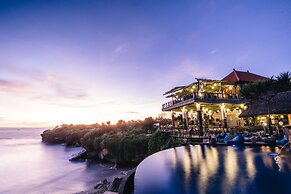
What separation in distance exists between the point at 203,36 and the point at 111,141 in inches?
772

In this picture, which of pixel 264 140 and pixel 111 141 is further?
pixel 111 141

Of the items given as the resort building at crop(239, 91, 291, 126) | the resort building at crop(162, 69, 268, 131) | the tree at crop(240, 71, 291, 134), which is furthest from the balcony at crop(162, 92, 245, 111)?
the resort building at crop(239, 91, 291, 126)

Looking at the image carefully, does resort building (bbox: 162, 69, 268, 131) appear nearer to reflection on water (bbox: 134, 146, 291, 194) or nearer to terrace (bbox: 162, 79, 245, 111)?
terrace (bbox: 162, 79, 245, 111)

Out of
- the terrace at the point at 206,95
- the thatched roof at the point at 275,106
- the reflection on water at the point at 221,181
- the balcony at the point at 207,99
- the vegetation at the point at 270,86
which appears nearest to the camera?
the reflection on water at the point at 221,181

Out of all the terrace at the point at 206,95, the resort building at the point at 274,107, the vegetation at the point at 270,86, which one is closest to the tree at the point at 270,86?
the vegetation at the point at 270,86

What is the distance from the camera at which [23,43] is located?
62.5 ft

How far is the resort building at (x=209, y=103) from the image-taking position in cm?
2272

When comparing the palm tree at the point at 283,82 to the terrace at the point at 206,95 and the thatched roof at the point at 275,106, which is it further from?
the thatched roof at the point at 275,106

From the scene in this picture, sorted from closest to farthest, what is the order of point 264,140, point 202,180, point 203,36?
point 202,180, point 264,140, point 203,36

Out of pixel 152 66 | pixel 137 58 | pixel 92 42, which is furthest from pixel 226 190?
pixel 152 66

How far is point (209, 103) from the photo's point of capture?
22984mm

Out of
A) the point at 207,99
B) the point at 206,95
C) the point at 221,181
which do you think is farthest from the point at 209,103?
the point at 221,181

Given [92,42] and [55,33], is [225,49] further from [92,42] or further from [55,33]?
[55,33]

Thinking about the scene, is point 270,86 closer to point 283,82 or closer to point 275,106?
point 283,82
